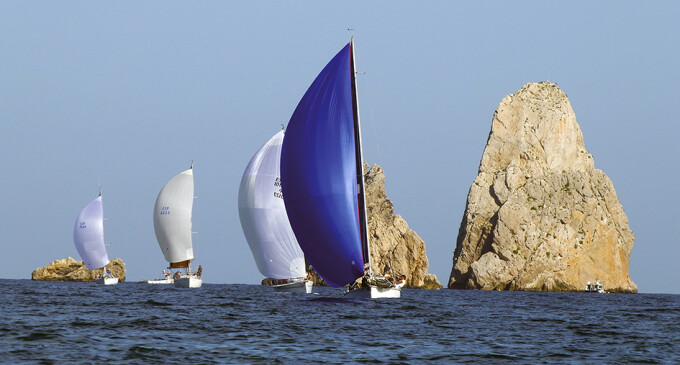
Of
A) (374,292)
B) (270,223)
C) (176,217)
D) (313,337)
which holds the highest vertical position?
(176,217)

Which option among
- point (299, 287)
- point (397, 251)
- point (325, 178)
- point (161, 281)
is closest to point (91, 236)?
point (161, 281)

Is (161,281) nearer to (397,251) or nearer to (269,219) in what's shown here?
(397,251)

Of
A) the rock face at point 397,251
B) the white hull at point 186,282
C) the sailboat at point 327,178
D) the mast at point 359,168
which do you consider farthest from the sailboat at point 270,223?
the rock face at point 397,251

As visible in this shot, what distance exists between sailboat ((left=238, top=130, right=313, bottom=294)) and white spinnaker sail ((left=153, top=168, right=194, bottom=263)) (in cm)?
2932

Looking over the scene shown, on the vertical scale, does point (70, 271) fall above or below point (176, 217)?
below

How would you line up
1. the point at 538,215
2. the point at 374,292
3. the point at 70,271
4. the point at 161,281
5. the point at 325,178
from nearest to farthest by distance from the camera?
the point at 325,178, the point at 374,292, the point at 161,281, the point at 538,215, the point at 70,271

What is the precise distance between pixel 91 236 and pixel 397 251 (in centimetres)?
5157

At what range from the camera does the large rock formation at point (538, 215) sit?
138 meters

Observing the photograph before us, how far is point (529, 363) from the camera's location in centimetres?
2625

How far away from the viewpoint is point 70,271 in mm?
149750

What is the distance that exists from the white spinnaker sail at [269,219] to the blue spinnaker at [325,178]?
66.1 feet

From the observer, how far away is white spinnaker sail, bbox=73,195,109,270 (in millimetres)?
118750

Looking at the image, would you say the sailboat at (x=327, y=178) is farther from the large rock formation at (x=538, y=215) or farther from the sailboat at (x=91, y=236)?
the large rock formation at (x=538, y=215)

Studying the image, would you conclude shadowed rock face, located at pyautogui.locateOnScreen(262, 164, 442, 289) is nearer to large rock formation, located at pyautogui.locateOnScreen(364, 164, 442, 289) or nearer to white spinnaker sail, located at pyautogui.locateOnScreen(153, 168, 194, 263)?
large rock formation, located at pyautogui.locateOnScreen(364, 164, 442, 289)
